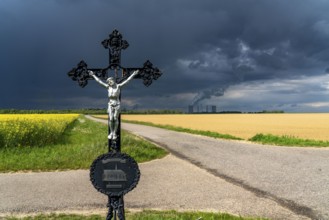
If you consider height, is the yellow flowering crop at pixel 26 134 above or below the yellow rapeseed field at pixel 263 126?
above

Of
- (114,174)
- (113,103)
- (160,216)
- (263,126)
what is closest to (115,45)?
(113,103)

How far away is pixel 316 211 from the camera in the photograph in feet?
29.2

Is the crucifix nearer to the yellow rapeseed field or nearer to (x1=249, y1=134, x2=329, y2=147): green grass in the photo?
(x1=249, y1=134, x2=329, y2=147): green grass

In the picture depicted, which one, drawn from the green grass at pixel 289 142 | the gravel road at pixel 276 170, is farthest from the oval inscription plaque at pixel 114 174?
the green grass at pixel 289 142

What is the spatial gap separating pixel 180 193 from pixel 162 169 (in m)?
3.82

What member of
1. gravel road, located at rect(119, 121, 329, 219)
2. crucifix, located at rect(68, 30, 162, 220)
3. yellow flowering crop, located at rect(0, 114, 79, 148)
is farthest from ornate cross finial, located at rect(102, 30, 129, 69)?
yellow flowering crop, located at rect(0, 114, 79, 148)

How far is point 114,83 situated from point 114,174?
1433 mm

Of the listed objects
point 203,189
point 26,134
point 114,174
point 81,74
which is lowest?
point 203,189

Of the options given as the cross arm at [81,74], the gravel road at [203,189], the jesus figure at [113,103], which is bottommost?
the gravel road at [203,189]

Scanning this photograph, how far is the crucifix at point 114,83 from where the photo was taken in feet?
20.9

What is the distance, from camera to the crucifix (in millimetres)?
6355

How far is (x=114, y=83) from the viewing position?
6574mm

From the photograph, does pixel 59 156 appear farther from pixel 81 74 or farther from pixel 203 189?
pixel 81 74

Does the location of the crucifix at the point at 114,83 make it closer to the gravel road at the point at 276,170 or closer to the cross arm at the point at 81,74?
the cross arm at the point at 81,74
